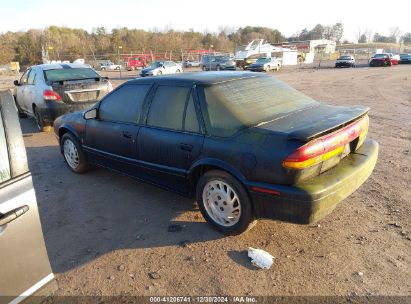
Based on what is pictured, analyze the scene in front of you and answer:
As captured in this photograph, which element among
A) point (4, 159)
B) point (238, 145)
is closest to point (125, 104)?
point (238, 145)

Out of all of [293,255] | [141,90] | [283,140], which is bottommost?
[293,255]

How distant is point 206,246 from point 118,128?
197 cm

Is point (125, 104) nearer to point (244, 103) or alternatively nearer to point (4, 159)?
point (244, 103)

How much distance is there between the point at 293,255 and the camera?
10.4ft

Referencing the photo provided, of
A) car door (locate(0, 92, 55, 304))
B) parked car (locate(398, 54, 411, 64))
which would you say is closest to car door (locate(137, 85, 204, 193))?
car door (locate(0, 92, 55, 304))

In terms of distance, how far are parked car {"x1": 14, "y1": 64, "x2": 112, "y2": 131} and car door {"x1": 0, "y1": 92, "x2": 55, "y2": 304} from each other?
242 inches

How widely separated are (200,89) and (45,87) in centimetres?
568

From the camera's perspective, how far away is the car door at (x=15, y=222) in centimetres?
191

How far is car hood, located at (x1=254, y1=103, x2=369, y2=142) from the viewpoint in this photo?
9.60ft

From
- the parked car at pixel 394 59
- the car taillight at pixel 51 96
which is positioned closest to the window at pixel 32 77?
the car taillight at pixel 51 96

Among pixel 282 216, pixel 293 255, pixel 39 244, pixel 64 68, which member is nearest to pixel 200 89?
pixel 282 216

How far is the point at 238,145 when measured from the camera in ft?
10.3

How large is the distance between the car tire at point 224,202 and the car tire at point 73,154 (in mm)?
2464

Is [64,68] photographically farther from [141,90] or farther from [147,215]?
[147,215]
